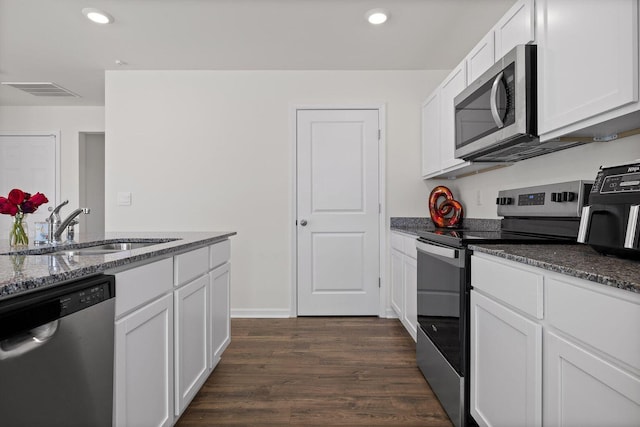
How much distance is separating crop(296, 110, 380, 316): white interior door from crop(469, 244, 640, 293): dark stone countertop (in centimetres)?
206

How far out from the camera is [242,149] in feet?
11.5

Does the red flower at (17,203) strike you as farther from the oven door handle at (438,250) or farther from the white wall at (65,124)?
the white wall at (65,124)

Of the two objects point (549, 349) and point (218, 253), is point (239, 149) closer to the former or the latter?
point (218, 253)

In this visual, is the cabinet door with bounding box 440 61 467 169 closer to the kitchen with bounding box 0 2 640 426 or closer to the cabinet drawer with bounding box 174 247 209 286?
the kitchen with bounding box 0 2 640 426

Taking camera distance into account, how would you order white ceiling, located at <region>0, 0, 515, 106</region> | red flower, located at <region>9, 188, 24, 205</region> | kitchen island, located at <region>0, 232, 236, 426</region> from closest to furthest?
kitchen island, located at <region>0, 232, 236, 426</region>
red flower, located at <region>9, 188, 24, 205</region>
white ceiling, located at <region>0, 0, 515, 106</region>

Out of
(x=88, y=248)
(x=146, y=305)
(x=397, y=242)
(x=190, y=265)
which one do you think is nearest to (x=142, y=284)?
(x=146, y=305)

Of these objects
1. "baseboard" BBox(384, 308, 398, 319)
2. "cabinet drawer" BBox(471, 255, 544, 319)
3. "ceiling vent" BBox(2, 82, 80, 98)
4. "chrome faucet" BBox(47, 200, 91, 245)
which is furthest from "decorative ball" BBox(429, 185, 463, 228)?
"ceiling vent" BBox(2, 82, 80, 98)

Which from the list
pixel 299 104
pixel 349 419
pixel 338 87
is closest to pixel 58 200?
pixel 299 104

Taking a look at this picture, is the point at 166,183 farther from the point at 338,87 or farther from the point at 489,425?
the point at 489,425

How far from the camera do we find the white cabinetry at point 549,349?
81 cm

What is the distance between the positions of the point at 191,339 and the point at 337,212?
2.04 metres

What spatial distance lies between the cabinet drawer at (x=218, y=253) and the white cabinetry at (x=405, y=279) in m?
1.30

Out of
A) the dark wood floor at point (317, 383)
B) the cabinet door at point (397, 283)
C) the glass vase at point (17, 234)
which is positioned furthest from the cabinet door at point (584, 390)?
the glass vase at point (17, 234)

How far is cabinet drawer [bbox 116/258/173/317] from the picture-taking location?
1.12 meters
